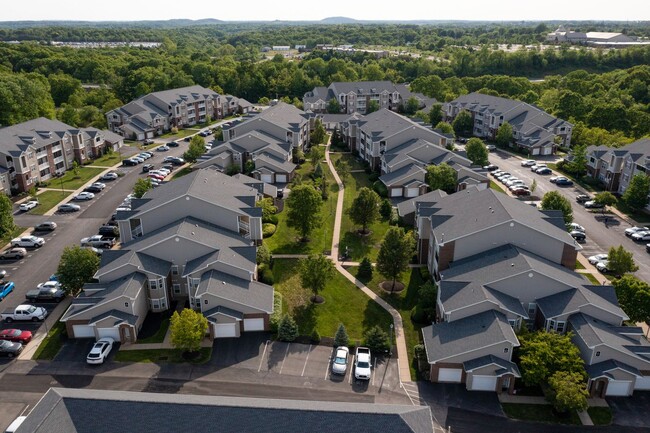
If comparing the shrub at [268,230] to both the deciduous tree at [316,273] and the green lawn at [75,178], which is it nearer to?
the deciduous tree at [316,273]

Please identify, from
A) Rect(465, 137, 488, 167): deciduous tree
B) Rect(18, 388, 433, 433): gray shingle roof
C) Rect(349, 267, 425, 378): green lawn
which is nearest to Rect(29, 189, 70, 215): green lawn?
Rect(349, 267, 425, 378): green lawn

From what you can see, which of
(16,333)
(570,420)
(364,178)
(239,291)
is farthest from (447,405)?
(364,178)

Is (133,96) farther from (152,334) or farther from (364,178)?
(152,334)

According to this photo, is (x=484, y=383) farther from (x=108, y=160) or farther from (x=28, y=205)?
(x=108, y=160)

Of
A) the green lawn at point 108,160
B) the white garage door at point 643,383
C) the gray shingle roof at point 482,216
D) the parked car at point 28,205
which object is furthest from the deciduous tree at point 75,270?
the green lawn at point 108,160

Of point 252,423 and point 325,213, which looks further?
point 325,213
